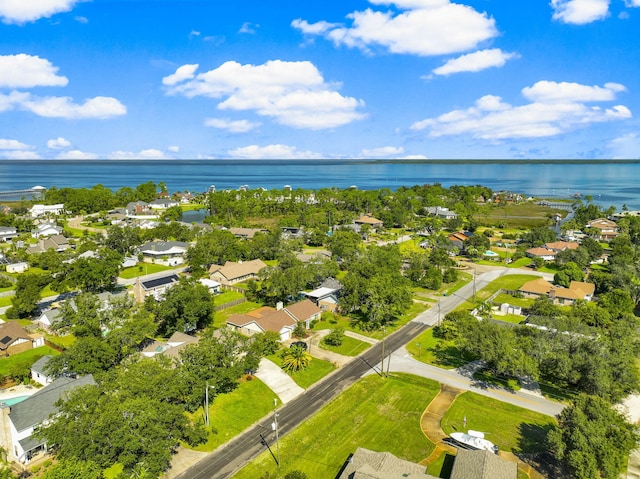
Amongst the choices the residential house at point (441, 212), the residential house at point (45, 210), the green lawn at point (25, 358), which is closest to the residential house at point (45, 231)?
the residential house at point (45, 210)

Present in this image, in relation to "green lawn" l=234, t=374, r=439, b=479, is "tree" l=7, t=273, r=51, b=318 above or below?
above

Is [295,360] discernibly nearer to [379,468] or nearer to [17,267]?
[379,468]

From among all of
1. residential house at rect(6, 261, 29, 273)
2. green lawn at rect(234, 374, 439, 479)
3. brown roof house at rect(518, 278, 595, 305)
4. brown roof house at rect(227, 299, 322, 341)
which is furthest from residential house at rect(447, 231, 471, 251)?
residential house at rect(6, 261, 29, 273)

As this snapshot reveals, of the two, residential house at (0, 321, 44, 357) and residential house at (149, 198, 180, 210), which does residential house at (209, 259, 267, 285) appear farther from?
residential house at (149, 198, 180, 210)

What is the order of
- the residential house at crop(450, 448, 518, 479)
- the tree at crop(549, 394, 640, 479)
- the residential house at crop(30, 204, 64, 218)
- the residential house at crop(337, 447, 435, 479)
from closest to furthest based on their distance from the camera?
the residential house at crop(337, 447, 435, 479) → the residential house at crop(450, 448, 518, 479) → the tree at crop(549, 394, 640, 479) → the residential house at crop(30, 204, 64, 218)

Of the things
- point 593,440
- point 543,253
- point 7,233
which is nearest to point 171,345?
point 593,440

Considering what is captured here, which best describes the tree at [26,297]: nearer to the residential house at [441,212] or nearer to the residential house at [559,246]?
the residential house at [559,246]
